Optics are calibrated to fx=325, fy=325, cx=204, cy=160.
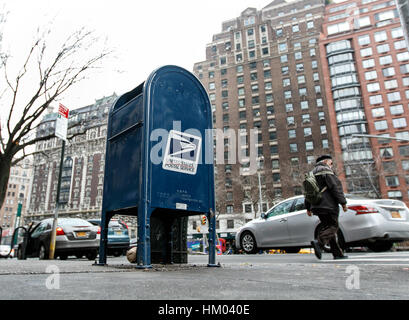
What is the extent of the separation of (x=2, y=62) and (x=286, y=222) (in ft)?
43.3

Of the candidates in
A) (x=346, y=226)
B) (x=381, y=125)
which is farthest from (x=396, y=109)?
(x=346, y=226)

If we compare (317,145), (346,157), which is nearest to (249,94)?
(317,145)

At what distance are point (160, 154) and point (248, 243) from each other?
6.57 m

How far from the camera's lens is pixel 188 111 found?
4.13m

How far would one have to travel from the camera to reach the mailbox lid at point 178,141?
11.8 ft

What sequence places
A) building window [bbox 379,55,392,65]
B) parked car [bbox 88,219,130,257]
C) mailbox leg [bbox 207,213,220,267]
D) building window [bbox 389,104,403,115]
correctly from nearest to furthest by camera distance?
mailbox leg [bbox 207,213,220,267] → parked car [bbox 88,219,130,257] → building window [bbox 389,104,403,115] → building window [bbox 379,55,392,65]

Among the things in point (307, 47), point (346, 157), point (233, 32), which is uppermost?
point (233, 32)

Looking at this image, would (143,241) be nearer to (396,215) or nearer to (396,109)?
(396,215)

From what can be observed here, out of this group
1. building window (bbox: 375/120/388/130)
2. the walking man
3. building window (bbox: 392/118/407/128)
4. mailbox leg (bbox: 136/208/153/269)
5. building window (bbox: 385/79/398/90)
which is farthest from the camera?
building window (bbox: 385/79/398/90)

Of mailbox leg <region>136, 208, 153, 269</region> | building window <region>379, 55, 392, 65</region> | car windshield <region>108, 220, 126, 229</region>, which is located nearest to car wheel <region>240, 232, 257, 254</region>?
car windshield <region>108, 220, 126, 229</region>

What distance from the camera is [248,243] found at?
9469 millimetres

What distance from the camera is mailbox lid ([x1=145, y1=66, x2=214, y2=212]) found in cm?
361

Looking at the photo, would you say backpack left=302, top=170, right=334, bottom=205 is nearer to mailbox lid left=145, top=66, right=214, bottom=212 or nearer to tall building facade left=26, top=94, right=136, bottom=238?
mailbox lid left=145, top=66, right=214, bottom=212
